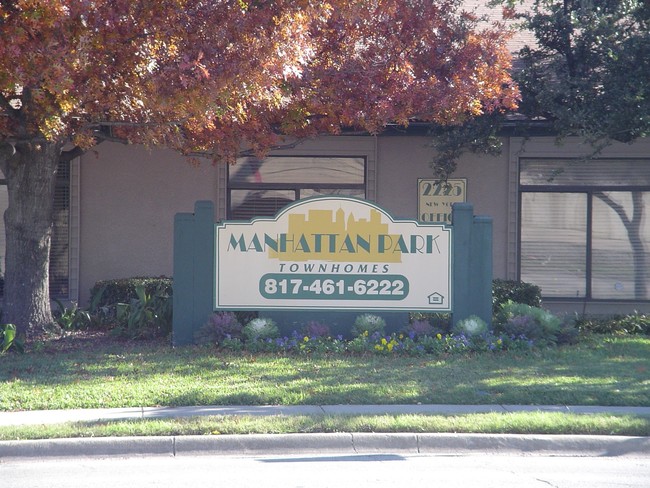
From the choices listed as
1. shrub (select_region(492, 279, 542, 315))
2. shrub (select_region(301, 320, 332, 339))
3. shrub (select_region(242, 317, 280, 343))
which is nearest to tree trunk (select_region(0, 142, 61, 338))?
shrub (select_region(242, 317, 280, 343))

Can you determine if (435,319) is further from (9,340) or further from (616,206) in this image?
(9,340)

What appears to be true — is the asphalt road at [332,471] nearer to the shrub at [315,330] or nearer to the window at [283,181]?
the shrub at [315,330]

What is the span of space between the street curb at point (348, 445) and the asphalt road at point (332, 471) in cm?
10

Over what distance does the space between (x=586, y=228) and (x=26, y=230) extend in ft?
31.9

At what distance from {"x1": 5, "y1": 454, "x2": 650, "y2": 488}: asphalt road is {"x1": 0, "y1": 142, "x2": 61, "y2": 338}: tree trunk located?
16.3 feet

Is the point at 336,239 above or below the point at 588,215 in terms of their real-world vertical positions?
below

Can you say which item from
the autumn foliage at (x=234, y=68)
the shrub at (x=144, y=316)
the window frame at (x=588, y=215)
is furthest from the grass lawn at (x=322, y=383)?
the window frame at (x=588, y=215)

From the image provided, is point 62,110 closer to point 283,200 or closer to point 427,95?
point 427,95

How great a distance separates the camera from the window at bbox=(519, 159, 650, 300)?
1528 cm

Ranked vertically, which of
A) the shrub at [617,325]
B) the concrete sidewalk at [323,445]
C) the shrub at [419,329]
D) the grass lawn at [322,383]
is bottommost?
the concrete sidewalk at [323,445]

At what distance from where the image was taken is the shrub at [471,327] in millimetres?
11712

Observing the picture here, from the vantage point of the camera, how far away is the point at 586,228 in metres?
15.4

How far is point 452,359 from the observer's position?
36.3ft

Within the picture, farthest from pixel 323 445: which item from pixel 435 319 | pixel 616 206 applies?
pixel 616 206
